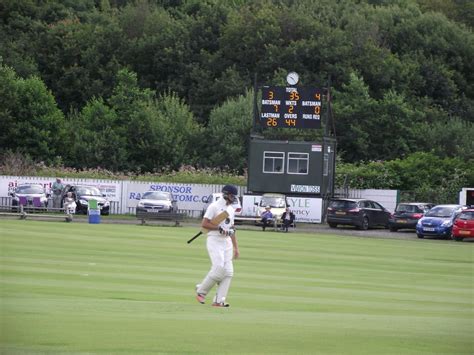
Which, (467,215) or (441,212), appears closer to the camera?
(467,215)

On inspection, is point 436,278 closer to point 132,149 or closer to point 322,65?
point 132,149

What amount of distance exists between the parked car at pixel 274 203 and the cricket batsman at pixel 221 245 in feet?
110

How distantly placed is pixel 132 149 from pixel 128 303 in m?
64.8

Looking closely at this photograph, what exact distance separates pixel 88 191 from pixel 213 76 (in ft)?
131

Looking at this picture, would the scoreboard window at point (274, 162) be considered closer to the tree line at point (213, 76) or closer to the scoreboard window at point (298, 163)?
the scoreboard window at point (298, 163)

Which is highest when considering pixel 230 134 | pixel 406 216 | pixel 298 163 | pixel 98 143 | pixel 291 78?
pixel 291 78

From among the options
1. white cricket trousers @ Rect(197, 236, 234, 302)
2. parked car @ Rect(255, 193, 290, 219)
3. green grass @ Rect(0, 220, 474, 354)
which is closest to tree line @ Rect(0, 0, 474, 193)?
parked car @ Rect(255, 193, 290, 219)

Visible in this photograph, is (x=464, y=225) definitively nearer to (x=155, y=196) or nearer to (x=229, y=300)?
(x=155, y=196)

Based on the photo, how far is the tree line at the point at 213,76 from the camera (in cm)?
7838

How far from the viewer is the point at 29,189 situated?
52.9m

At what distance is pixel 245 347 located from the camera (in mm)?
11305

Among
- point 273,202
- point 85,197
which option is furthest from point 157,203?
point 273,202

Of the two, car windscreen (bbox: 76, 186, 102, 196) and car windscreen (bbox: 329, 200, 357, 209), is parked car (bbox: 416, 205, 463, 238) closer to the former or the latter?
car windscreen (bbox: 329, 200, 357, 209)

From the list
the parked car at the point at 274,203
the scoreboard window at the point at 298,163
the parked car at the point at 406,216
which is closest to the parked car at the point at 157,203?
the parked car at the point at 274,203
